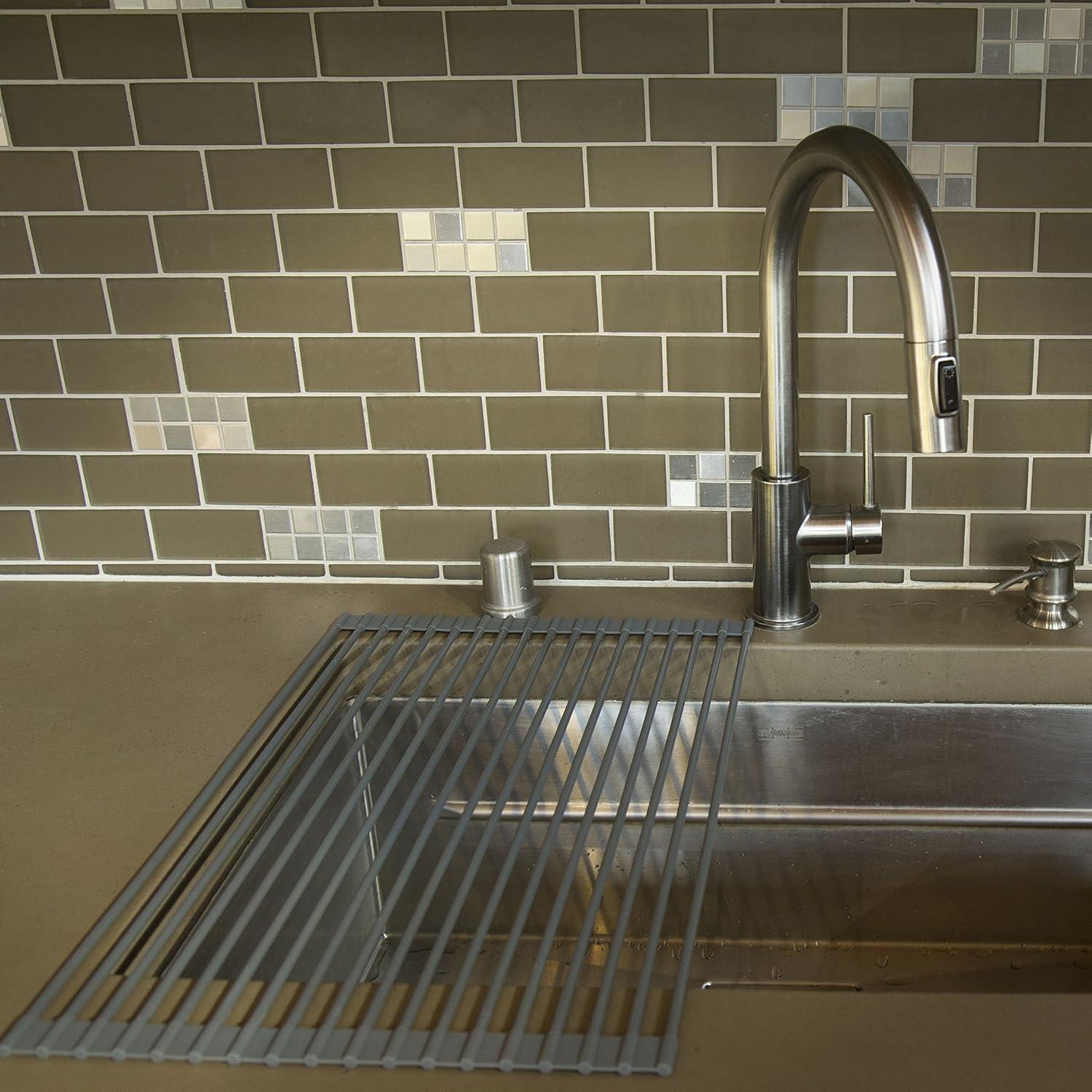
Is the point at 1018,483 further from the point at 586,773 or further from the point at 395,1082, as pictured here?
the point at 395,1082

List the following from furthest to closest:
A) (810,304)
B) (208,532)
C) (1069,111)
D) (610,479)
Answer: (208,532) → (610,479) → (810,304) → (1069,111)

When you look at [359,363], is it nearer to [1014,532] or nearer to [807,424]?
[807,424]

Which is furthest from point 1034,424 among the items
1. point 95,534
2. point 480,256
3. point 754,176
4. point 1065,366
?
point 95,534

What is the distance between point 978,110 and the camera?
1.32m

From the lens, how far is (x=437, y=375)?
58.9 inches

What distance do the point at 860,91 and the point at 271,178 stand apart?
0.62 m

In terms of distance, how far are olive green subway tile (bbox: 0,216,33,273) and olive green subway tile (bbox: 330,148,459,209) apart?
36 cm

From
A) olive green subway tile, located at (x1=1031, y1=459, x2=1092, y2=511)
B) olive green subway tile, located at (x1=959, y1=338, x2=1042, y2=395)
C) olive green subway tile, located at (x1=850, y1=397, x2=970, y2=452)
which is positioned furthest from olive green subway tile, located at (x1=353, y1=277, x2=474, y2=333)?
olive green subway tile, located at (x1=1031, y1=459, x2=1092, y2=511)

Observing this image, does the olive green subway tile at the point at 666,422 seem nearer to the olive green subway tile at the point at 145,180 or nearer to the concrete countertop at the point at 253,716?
the concrete countertop at the point at 253,716

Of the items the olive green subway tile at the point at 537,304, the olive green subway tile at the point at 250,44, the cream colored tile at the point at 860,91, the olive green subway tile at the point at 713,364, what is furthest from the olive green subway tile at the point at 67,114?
the cream colored tile at the point at 860,91

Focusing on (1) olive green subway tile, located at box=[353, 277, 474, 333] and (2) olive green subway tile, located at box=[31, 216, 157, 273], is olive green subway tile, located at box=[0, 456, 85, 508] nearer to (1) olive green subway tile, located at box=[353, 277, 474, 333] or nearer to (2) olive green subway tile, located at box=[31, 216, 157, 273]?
(2) olive green subway tile, located at box=[31, 216, 157, 273]

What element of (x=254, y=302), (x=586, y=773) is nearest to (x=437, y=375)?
(x=254, y=302)

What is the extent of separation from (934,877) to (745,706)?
258 millimetres

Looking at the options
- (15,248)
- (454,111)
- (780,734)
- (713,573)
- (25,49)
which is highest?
(25,49)
